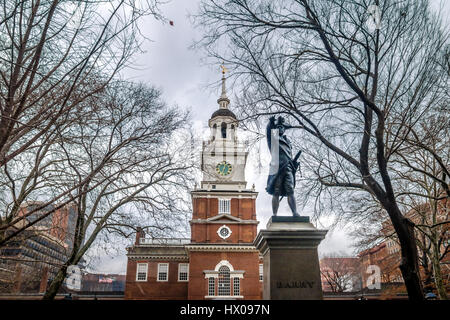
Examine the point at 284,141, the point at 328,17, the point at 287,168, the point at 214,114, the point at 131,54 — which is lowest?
the point at 287,168

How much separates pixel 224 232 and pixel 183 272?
861 centimetres

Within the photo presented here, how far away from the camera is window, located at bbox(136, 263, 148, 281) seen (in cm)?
3928

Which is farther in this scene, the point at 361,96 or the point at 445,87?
the point at 445,87

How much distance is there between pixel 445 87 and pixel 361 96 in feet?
11.0

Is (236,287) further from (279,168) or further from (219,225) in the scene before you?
(279,168)

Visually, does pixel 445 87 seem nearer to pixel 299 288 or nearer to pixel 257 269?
pixel 299 288

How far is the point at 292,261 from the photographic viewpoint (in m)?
6.91

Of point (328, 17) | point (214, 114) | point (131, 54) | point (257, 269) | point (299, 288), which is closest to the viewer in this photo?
point (131, 54)

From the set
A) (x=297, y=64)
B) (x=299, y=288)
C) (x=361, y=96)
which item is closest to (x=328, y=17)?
(x=297, y=64)

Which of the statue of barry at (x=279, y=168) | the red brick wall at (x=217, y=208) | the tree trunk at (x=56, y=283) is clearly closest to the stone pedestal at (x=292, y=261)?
the statue of barry at (x=279, y=168)

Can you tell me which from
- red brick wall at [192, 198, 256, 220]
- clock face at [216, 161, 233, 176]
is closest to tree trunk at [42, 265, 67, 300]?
red brick wall at [192, 198, 256, 220]

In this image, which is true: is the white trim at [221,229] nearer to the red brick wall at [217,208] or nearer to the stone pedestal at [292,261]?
the red brick wall at [217,208]
